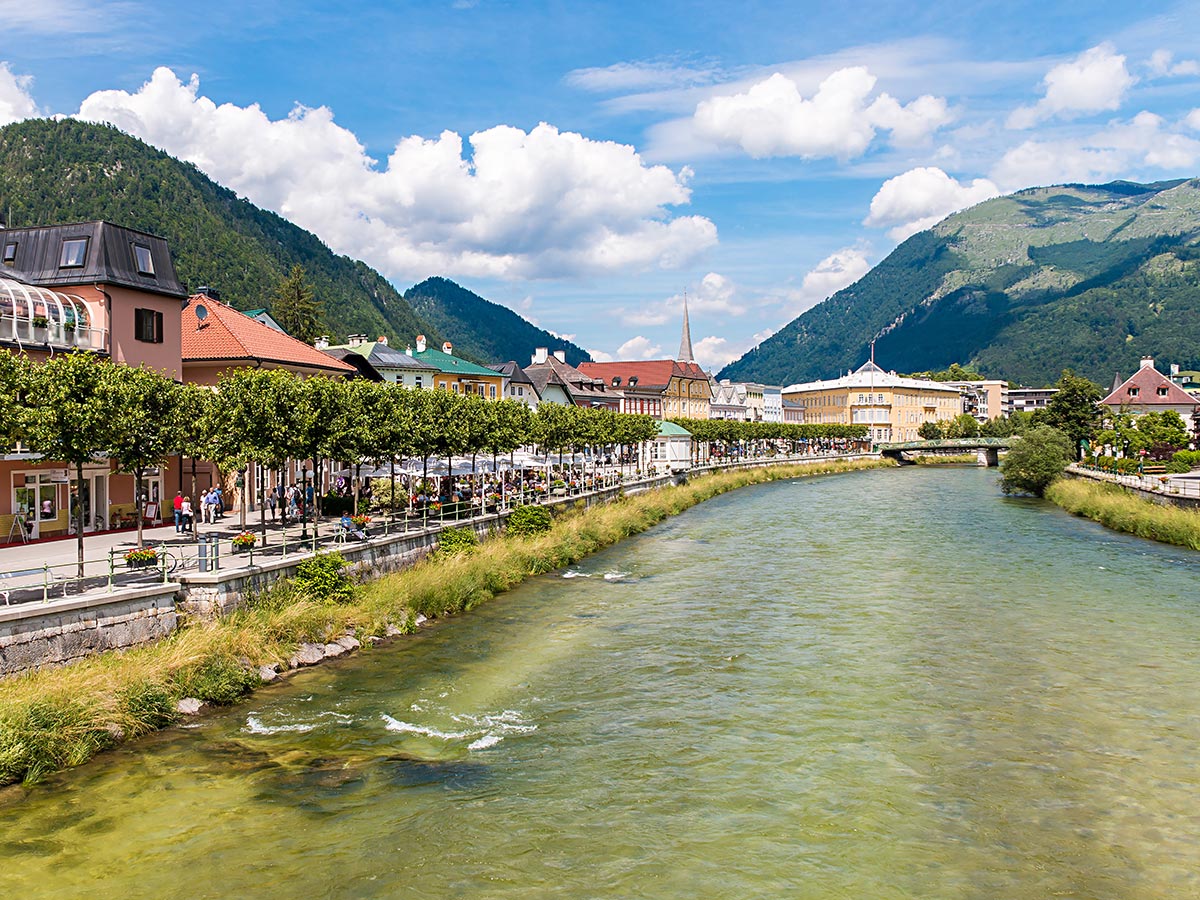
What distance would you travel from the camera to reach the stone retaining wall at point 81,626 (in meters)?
16.4

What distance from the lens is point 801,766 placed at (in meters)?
15.6

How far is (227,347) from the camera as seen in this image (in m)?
41.3

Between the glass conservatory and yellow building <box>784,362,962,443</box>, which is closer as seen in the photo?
the glass conservatory

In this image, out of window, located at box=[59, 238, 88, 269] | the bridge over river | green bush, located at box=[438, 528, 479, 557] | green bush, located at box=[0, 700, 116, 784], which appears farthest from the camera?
the bridge over river

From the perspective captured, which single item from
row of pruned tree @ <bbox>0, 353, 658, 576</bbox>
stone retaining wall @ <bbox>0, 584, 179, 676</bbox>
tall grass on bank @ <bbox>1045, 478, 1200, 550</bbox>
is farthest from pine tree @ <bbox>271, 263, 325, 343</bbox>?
stone retaining wall @ <bbox>0, 584, 179, 676</bbox>

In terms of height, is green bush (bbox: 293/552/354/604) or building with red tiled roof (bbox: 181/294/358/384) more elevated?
building with red tiled roof (bbox: 181/294/358/384)

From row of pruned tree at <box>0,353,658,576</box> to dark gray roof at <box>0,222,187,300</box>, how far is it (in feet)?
22.8

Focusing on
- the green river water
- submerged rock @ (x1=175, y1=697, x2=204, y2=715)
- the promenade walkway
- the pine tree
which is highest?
the pine tree

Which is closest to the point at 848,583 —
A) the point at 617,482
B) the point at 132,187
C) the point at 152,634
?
the point at 152,634

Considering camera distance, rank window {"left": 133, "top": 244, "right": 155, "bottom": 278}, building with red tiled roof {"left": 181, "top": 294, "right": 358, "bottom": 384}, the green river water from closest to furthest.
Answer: the green river water < window {"left": 133, "top": 244, "right": 155, "bottom": 278} < building with red tiled roof {"left": 181, "top": 294, "right": 358, "bottom": 384}

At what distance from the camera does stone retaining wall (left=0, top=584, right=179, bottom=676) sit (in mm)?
16406

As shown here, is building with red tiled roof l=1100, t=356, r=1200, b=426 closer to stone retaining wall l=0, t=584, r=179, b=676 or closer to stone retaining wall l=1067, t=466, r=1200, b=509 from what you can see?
stone retaining wall l=1067, t=466, r=1200, b=509

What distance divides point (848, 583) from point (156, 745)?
24.2m

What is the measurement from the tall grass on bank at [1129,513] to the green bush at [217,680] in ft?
134
